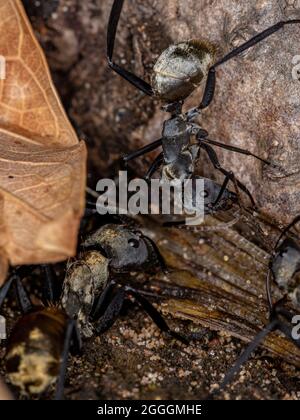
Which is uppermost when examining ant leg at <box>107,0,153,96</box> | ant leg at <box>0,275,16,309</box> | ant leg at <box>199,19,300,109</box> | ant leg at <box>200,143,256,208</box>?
ant leg at <box>107,0,153,96</box>

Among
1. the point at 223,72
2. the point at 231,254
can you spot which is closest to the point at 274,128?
the point at 223,72

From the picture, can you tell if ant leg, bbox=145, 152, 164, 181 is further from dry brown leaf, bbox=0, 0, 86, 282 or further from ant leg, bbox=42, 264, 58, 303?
ant leg, bbox=42, 264, 58, 303

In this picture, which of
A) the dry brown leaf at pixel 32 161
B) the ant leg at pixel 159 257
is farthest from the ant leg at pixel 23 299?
the ant leg at pixel 159 257

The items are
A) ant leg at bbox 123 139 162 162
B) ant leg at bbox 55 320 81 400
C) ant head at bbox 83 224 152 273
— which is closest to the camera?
ant leg at bbox 55 320 81 400

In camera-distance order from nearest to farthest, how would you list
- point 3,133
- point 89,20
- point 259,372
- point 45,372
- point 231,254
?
point 45,372
point 259,372
point 3,133
point 231,254
point 89,20

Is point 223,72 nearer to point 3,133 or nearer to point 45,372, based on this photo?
point 3,133

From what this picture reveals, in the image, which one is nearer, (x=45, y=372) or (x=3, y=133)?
(x=45, y=372)

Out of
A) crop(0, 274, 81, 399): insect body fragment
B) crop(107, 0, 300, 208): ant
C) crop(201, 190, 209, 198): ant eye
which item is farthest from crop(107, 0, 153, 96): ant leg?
crop(0, 274, 81, 399): insect body fragment
